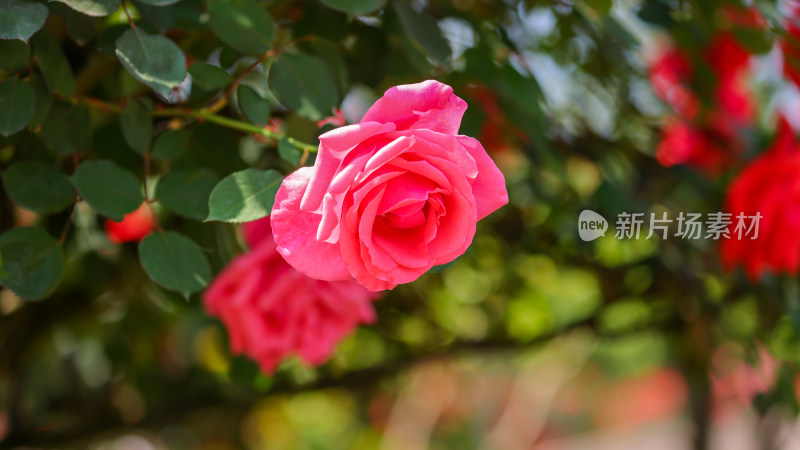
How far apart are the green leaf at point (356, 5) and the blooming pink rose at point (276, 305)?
0.60 feet

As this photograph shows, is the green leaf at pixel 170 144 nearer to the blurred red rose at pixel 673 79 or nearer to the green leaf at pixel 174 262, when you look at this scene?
the green leaf at pixel 174 262

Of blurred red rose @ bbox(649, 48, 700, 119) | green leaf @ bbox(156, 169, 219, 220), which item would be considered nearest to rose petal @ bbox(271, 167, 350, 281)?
green leaf @ bbox(156, 169, 219, 220)

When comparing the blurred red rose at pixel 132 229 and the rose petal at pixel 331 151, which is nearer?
the rose petal at pixel 331 151

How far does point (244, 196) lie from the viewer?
0.33 meters

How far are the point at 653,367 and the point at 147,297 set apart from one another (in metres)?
3.47

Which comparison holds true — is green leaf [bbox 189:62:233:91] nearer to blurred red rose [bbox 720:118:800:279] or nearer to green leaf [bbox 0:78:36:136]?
green leaf [bbox 0:78:36:136]

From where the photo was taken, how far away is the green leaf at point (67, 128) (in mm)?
400

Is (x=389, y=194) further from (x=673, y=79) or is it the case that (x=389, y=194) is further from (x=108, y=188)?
(x=673, y=79)

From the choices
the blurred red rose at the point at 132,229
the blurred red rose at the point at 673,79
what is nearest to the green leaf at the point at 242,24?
the blurred red rose at the point at 132,229

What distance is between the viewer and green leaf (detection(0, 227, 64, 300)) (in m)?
0.37

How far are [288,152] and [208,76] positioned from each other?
8 centimetres

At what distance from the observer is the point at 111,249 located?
665 millimetres

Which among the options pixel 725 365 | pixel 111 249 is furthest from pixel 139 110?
pixel 725 365

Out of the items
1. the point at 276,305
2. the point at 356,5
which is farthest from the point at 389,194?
the point at 276,305
